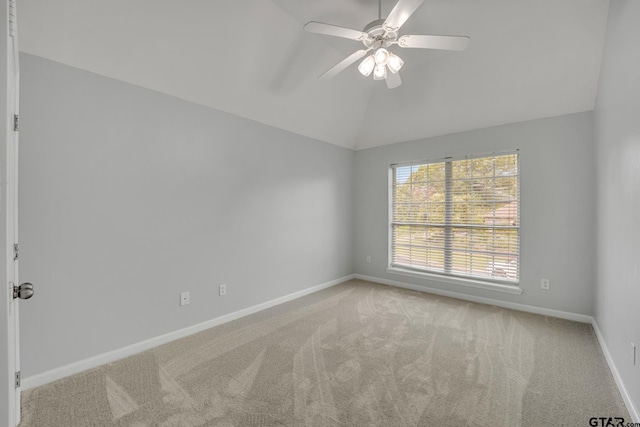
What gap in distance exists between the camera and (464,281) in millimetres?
3957

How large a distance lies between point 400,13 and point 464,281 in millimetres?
3390

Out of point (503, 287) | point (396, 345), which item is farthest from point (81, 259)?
point (503, 287)

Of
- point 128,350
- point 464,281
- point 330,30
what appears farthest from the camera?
point 464,281

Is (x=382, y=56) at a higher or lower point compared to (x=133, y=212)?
higher

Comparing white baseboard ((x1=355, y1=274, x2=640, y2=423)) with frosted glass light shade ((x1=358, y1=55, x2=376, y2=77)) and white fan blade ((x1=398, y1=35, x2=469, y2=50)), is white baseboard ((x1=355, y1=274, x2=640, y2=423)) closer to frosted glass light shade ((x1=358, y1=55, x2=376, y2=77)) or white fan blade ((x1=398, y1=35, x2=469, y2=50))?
white fan blade ((x1=398, y1=35, x2=469, y2=50))

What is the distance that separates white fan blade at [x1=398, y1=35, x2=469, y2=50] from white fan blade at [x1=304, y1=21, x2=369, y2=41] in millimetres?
292

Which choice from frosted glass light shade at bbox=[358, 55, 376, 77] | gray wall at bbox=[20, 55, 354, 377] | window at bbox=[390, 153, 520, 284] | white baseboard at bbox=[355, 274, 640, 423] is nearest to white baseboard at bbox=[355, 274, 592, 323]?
white baseboard at bbox=[355, 274, 640, 423]

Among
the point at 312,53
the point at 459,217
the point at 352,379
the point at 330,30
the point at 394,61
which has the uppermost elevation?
the point at 312,53

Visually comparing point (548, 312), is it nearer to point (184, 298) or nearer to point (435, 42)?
point (435, 42)

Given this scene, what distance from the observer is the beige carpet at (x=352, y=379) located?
5.75 feet

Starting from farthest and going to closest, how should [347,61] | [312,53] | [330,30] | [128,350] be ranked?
[312,53] < [128,350] < [347,61] < [330,30]

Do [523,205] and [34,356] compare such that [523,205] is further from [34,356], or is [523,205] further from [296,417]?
[34,356]

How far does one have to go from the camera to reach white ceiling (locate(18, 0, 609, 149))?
215 cm

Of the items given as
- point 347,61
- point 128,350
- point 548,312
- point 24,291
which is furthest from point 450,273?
point 24,291
